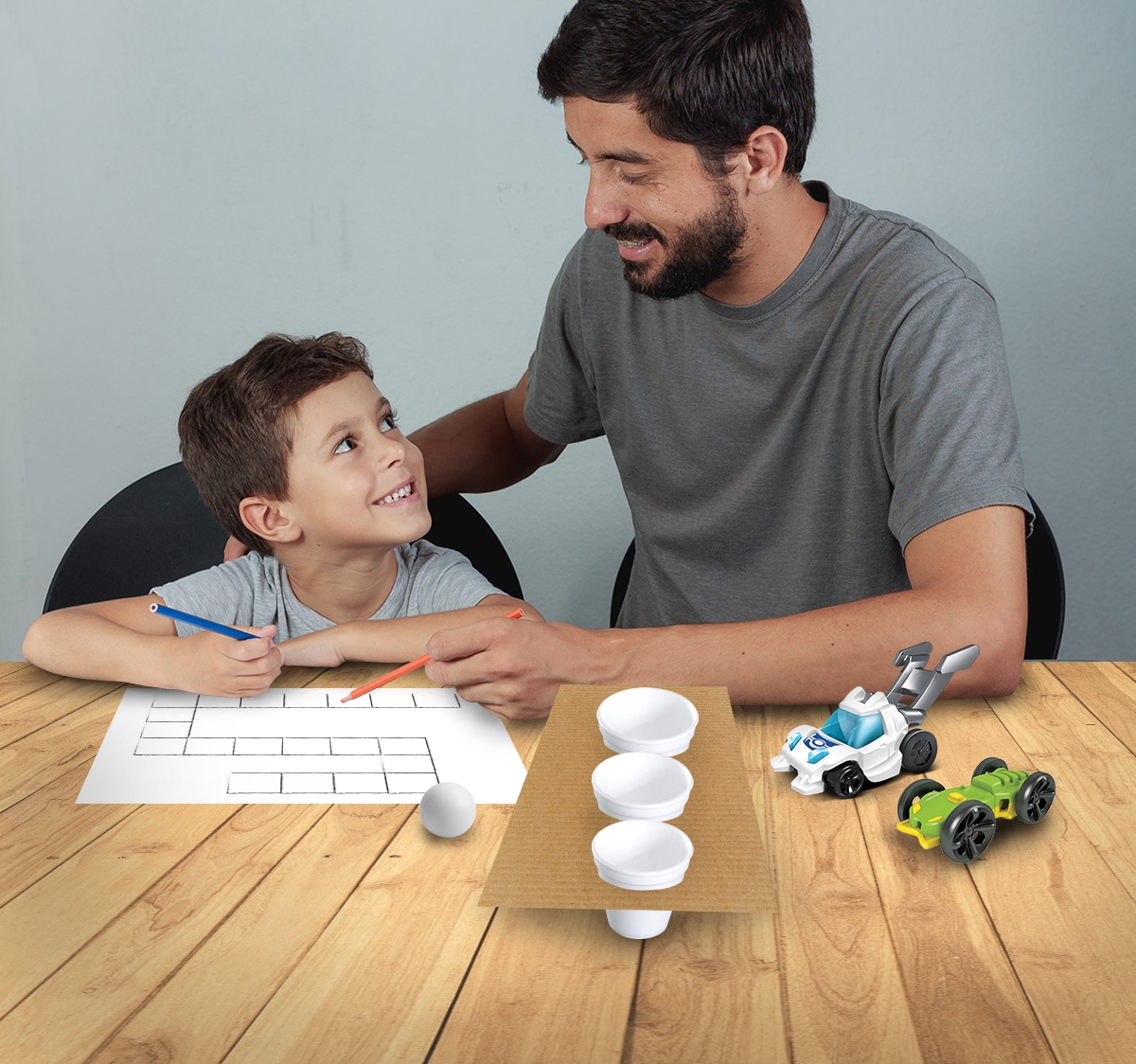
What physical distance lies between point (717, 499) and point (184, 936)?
3.05 feet

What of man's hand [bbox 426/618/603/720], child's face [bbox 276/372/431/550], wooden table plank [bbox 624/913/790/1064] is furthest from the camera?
child's face [bbox 276/372/431/550]

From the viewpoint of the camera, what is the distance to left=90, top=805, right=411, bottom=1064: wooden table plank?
1.64 feet

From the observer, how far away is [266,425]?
1262 mm

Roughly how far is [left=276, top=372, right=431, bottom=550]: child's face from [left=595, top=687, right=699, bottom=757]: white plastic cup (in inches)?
20.8

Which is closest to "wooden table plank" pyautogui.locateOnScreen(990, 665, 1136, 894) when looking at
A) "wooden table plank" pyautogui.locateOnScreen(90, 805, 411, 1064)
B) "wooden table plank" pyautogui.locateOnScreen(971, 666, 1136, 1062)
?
"wooden table plank" pyautogui.locateOnScreen(971, 666, 1136, 1062)

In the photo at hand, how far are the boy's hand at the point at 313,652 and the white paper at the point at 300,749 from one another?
0.06 meters

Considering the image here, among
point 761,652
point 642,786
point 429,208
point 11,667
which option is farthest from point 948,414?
point 429,208

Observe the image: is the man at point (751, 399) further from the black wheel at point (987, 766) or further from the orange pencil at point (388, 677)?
the black wheel at point (987, 766)

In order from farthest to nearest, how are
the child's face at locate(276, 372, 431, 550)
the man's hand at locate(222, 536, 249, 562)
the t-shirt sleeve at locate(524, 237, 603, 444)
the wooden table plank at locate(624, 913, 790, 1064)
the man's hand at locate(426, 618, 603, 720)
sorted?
1. the t-shirt sleeve at locate(524, 237, 603, 444)
2. the man's hand at locate(222, 536, 249, 562)
3. the child's face at locate(276, 372, 431, 550)
4. the man's hand at locate(426, 618, 603, 720)
5. the wooden table plank at locate(624, 913, 790, 1064)

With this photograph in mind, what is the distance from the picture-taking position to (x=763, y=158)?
47.8 inches

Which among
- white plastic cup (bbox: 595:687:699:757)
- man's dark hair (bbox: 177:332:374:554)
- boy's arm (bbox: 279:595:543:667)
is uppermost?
man's dark hair (bbox: 177:332:374:554)

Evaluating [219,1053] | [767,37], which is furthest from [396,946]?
[767,37]

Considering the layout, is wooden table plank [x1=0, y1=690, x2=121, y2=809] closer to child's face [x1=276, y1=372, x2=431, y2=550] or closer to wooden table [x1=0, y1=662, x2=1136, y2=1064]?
wooden table [x1=0, y1=662, x2=1136, y2=1064]

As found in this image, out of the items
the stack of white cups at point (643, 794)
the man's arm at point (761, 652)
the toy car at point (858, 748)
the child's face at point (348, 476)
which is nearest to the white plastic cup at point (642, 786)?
the stack of white cups at point (643, 794)
